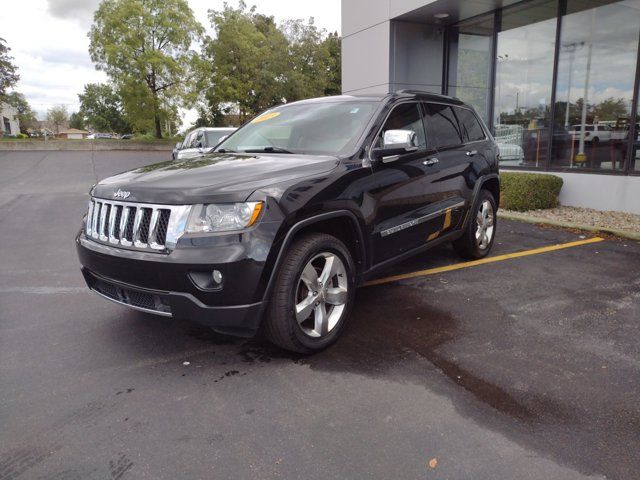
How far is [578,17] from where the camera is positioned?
9656mm

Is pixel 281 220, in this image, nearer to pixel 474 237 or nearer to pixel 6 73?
pixel 474 237

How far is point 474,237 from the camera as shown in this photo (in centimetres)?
563

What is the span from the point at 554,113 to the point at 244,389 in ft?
30.8

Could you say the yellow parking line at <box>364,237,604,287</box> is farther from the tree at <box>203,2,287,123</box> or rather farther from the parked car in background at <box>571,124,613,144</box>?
the tree at <box>203,2,287,123</box>

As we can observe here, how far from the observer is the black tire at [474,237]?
18.0 ft

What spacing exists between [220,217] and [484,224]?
3.84m

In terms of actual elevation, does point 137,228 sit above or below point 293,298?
above

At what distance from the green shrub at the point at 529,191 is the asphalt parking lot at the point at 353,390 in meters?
4.31

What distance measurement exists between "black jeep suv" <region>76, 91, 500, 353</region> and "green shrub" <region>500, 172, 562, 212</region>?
494 cm

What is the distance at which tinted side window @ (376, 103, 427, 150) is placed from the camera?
4.22 m

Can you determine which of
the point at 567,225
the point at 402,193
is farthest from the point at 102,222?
the point at 567,225

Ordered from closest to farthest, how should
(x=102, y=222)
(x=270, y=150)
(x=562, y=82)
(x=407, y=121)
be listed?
(x=102, y=222)
(x=270, y=150)
(x=407, y=121)
(x=562, y=82)

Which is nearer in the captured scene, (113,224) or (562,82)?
(113,224)

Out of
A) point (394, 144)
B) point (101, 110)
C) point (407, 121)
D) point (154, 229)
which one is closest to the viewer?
point (154, 229)
